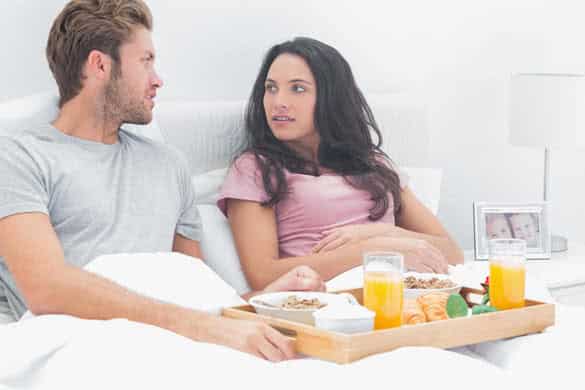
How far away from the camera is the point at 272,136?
2545 millimetres

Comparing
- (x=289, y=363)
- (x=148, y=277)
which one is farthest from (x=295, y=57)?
(x=289, y=363)

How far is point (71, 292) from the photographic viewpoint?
1691 mm

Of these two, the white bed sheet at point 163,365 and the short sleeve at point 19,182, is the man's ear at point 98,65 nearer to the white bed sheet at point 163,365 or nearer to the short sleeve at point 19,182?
the short sleeve at point 19,182

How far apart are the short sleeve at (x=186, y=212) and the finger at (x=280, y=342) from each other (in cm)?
66

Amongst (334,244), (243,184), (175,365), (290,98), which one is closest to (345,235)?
(334,244)

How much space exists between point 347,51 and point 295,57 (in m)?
0.60

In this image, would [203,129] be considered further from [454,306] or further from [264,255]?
[454,306]

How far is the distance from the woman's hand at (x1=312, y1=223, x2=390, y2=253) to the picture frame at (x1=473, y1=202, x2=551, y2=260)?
71 centimetres

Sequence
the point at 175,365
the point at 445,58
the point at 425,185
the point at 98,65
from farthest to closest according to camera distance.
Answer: the point at 445,58
the point at 425,185
the point at 98,65
the point at 175,365

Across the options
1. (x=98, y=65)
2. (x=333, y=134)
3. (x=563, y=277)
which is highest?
(x=98, y=65)

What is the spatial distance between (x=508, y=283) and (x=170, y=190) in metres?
0.75

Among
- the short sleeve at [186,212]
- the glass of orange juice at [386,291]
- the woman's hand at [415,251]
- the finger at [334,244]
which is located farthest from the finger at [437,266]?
the glass of orange juice at [386,291]

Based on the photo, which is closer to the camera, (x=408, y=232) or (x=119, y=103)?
(x=119, y=103)

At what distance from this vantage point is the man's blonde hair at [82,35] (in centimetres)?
200
